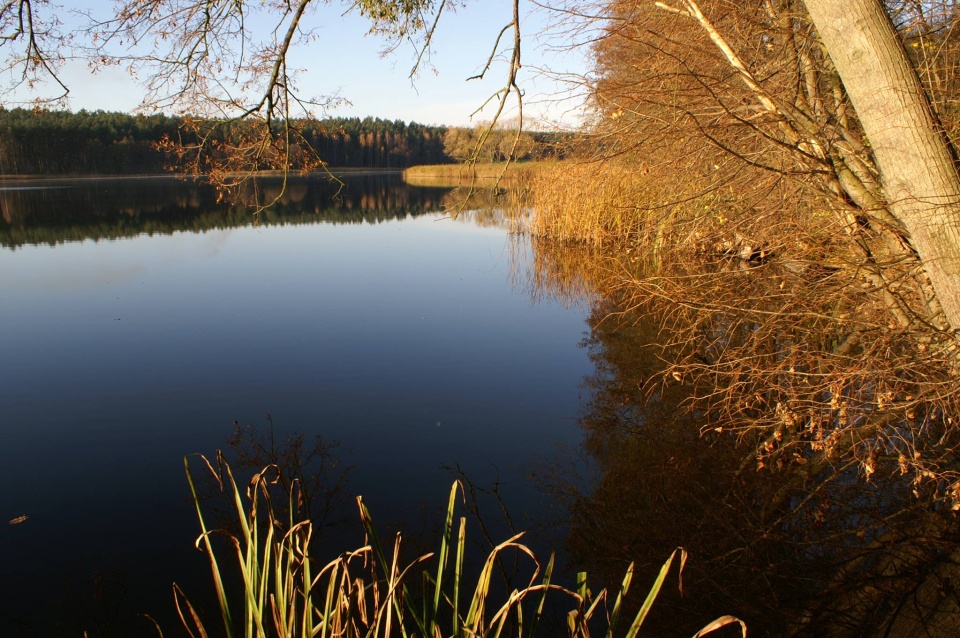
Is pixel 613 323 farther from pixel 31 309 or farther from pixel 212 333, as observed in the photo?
pixel 31 309

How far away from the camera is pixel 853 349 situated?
3848mm

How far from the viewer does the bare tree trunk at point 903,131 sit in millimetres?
2066

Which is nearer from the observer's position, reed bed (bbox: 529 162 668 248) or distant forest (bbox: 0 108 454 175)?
reed bed (bbox: 529 162 668 248)

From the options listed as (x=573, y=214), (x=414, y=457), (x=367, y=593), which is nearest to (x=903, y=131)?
(x=367, y=593)

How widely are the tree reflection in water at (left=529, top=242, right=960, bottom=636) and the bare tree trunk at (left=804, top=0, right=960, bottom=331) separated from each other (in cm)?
97

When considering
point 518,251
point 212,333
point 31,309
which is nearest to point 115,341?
point 212,333

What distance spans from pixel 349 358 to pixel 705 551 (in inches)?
130

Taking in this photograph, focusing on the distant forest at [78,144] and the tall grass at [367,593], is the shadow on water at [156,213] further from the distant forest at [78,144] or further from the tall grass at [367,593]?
the distant forest at [78,144]

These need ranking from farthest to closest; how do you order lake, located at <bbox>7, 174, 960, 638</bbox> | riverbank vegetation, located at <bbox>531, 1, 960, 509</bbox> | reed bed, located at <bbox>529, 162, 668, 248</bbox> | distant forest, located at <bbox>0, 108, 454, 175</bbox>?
1. distant forest, located at <bbox>0, 108, 454, 175</bbox>
2. reed bed, located at <bbox>529, 162, 668, 248</bbox>
3. riverbank vegetation, located at <bbox>531, 1, 960, 509</bbox>
4. lake, located at <bbox>7, 174, 960, 638</bbox>

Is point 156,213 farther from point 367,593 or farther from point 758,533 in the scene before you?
point 758,533

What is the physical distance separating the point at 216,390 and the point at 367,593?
9.03 feet

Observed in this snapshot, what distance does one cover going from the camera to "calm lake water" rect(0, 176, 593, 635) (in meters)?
2.71

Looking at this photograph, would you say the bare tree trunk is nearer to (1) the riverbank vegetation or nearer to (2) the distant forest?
(1) the riverbank vegetation

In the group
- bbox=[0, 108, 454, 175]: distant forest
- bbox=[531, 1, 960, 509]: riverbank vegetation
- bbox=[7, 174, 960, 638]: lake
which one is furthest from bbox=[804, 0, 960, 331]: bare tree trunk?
bbox=[0, 108, 454, 175]: distant forest
